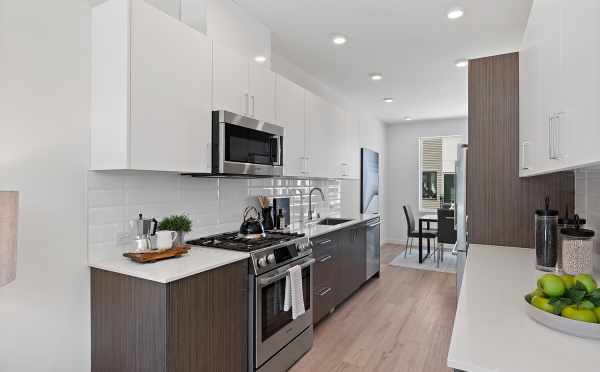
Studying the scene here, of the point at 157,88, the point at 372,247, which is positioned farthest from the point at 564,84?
the point at 372,247

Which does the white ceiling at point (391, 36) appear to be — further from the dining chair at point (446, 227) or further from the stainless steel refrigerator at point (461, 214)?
the dining chair at point (446, 227)

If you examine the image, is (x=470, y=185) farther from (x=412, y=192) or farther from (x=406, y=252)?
(x=412, y=192)

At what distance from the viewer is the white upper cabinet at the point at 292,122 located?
2.94 metres

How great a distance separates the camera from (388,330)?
10.4 ft

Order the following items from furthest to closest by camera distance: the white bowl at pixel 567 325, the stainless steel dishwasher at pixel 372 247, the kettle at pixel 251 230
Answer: the stainless steel dishwasher at pixel 372 247, the kettle at pixel 251 230, the white bowl at pixel 567 325

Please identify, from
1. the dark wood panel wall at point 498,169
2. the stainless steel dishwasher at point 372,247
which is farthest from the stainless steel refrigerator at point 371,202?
the dark wood panel wall at point 498,169

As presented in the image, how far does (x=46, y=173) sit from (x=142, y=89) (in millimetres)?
630

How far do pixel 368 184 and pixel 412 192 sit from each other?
1.68 m

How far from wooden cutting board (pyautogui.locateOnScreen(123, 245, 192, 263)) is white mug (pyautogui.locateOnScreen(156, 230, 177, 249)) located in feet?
0.12

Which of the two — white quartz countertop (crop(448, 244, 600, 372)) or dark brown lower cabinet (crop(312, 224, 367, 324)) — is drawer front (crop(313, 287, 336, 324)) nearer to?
dark brown lower cabinet (crop(312, 224, 367, 324))

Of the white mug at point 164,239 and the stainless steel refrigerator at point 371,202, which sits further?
the stainless steel refrigerator at point 371,202

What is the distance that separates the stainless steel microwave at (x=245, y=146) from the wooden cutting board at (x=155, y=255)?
1.82 ft

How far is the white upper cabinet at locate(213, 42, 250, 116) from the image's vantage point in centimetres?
225

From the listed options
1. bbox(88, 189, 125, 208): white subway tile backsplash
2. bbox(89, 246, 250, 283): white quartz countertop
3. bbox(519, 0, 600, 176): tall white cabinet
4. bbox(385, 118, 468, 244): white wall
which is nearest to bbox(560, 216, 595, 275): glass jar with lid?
bbox(519, 0, 600, 176): tall white cabinet
